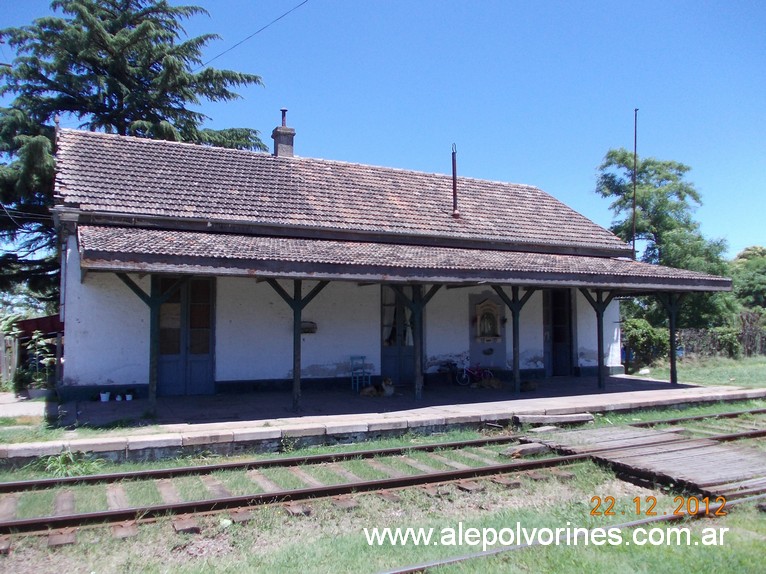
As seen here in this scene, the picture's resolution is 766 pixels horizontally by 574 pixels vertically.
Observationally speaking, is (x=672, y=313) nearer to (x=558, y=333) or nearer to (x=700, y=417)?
(x=558, y=333)

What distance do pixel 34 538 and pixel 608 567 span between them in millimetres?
4480

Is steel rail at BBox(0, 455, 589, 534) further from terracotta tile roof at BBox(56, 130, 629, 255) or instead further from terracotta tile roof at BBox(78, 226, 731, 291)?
terracotta tile roof at BBox(56, 130, 629, 255)

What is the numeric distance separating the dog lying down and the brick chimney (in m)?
7.49

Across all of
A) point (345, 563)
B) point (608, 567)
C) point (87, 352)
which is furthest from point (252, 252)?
point (608, 567)

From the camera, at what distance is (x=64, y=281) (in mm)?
10562

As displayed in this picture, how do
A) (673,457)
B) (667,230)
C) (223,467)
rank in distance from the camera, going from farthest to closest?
(667,230), (673,457), (223,467)

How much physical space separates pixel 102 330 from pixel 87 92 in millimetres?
14523

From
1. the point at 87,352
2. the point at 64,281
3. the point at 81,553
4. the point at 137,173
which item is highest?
the point at 137,173

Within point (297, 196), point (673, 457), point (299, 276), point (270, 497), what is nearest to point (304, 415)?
point (299, 276)

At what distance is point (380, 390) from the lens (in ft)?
38.5

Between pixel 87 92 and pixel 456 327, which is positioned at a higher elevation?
pixel 87 92

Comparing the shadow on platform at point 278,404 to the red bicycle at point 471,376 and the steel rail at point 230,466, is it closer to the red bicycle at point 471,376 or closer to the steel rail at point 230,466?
the red bicycle at point 471,376

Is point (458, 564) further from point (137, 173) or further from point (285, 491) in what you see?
point (137, 173)

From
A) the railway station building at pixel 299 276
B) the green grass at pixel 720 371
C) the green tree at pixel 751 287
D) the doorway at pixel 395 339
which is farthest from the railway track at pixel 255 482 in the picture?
the green tree at pixel 751 287
